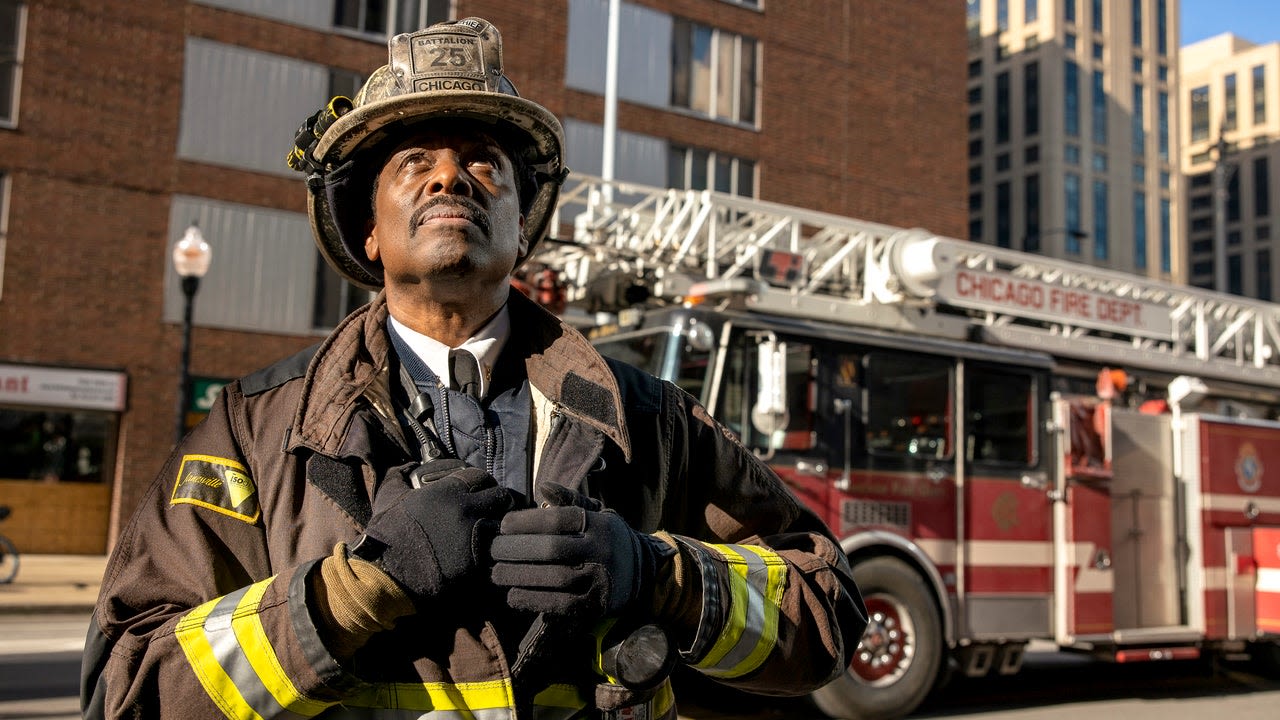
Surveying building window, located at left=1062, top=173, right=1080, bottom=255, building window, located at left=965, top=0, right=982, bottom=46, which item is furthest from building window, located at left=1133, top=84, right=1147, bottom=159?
building window, located at left=965, top=0, right=982, bottom=46

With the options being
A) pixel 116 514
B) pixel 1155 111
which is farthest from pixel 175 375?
pixel 1155 111

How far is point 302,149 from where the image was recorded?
2.21 m

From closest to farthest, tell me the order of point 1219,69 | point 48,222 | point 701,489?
point 701,489, point 48,222, point 1219,69

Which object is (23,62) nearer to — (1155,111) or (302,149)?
(302,149)

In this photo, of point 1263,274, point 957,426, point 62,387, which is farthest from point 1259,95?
point 957,426

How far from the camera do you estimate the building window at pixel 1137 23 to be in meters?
60.4

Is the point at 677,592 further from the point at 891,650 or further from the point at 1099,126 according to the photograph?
the point at 1099,126

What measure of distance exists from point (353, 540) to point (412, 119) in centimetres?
76

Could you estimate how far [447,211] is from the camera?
1926mm

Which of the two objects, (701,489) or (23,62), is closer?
(701,489)

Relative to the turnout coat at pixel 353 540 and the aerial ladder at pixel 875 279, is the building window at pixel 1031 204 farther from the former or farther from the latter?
the turnout coat at pixel 353 540

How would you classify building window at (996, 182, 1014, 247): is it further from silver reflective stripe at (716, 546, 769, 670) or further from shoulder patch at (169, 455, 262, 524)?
shoulder patch at (169, 455, 262, 524)

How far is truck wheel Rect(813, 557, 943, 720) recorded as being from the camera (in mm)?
6992

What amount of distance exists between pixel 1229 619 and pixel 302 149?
885cm
